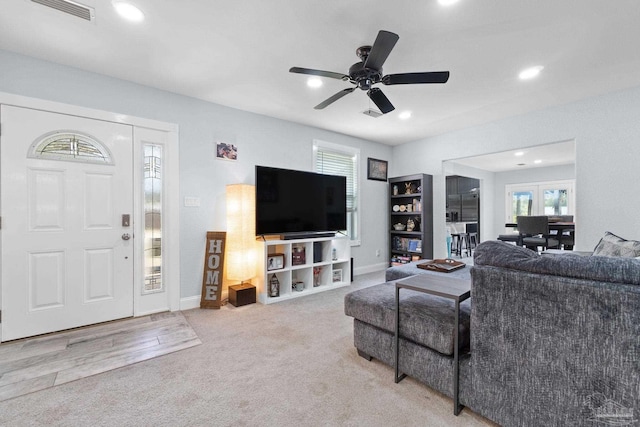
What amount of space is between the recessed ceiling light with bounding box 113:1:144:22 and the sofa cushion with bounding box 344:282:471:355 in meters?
2.61

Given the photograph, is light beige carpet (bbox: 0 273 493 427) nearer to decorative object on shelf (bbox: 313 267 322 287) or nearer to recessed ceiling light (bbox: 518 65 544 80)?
decorative object on shelf (bbox: 313 267 322 287)

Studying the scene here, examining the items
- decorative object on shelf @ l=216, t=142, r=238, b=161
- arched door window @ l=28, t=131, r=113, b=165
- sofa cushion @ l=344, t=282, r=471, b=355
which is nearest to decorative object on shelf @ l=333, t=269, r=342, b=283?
sofa cushion @ l=344, t=282, r=471, b=355

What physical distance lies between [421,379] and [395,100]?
301 centimetres

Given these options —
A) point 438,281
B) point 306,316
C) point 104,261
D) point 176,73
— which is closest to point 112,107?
point 176,73

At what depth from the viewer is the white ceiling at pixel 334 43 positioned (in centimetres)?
194

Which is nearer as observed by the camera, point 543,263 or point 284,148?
point 543,263

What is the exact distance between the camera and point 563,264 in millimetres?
1254

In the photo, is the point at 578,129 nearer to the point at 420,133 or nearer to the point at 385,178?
the point at 420,133

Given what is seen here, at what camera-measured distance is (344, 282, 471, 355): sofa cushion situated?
5.30ft

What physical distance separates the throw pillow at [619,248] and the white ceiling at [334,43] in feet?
5.37

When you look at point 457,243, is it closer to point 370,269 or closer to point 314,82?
point 370,269

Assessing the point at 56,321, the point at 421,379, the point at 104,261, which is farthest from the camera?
the point at 104,261

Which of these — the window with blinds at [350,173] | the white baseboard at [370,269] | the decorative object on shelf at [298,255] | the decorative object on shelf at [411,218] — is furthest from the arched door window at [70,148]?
the decorative object on shelf at [411,218]

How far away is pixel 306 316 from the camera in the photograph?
307 cm
